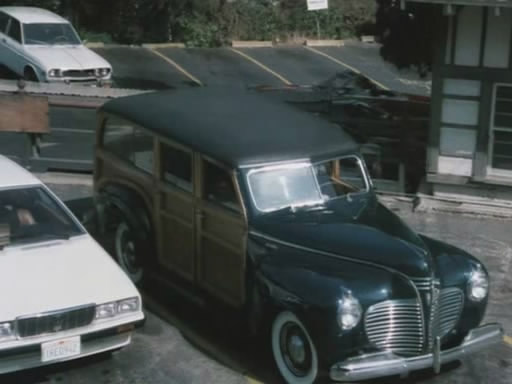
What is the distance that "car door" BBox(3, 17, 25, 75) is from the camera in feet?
68.7

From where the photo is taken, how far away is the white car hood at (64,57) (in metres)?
20.2

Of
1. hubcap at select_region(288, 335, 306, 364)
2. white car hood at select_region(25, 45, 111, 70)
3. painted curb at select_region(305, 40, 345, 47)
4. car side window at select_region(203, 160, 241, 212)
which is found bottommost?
painted curb at select_region(305, 40, 345, 47)

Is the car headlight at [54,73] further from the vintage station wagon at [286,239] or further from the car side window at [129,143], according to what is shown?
the vintage station wagon at [286,239]

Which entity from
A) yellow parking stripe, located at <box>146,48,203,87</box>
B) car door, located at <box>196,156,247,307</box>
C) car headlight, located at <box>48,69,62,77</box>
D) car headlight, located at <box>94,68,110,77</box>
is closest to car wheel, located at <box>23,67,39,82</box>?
car headlight, located at <box>48,69,62,77</box>

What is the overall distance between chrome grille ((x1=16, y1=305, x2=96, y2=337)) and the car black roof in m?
1.81

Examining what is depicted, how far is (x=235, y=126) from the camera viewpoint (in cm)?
883

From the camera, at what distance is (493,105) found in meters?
13.3

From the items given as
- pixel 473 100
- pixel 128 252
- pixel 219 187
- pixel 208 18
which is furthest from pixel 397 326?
pixel 208 18

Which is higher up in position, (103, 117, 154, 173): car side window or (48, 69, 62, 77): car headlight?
(103, 117, 154, 173): car side window

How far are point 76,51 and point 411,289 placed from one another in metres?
15.4

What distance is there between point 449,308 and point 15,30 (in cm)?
1595

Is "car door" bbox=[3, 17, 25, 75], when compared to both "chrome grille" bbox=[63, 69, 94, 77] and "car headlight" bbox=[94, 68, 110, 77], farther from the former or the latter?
"car headlight" bbox=[94, 68, 110, 77]

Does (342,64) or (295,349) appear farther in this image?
(342,64)

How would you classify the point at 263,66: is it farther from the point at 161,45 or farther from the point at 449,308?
the point at 449,308
